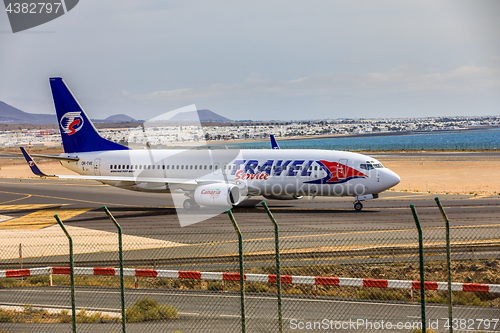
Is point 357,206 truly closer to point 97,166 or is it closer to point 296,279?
point 97,166

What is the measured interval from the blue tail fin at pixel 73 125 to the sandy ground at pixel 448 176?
28048 mm

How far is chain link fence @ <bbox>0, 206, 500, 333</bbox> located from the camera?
1331 centimetres

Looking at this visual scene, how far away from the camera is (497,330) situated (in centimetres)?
1230

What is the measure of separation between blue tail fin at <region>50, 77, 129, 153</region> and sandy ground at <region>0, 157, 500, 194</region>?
28048mm

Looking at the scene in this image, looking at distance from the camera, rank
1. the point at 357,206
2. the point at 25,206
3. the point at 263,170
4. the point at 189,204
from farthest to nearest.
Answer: the point at 25,206 → the point at 189,204 → the point at 263,170 → the point at 357,206

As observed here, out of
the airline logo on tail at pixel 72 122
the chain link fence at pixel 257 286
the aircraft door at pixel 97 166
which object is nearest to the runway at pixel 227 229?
the chain link fence at pixel 257 286

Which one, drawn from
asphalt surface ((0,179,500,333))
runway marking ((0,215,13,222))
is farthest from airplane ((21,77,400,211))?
runway marking ((0,215,13,222))

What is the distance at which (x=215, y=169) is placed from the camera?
3725cm

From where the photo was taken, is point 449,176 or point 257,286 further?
point 449,176

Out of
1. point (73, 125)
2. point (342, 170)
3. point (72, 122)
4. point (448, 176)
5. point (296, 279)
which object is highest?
point (72, 122)

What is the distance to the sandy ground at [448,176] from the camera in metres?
48.2

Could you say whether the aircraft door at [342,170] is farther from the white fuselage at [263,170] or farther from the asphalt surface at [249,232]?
the asphalt surface at [249,232]

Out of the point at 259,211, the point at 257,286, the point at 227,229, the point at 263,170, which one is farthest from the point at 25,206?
the point at 257,286

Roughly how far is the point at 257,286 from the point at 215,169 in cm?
2057
